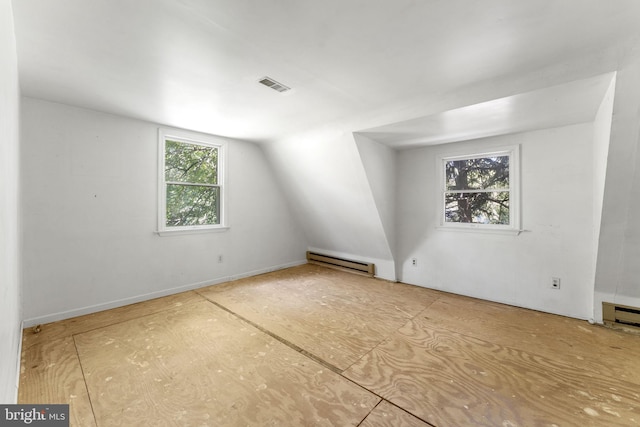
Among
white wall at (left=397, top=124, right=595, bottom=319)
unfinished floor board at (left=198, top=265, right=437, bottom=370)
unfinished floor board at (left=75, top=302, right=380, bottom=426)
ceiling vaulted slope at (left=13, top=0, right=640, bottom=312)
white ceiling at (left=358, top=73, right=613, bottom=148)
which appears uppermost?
ceiling vaulted slope at (left=13, top=0, right=640, bottom=312)

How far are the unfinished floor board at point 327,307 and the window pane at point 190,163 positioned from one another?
5.57 ft

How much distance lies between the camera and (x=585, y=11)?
4.70ft

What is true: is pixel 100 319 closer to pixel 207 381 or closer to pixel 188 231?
pixel 188 231

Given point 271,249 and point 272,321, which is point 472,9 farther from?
point 271,249

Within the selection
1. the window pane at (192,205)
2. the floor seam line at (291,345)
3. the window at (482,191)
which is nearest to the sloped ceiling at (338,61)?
the window at (482,191)

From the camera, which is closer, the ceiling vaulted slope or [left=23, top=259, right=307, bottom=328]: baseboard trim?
the ceiling vaulted slope

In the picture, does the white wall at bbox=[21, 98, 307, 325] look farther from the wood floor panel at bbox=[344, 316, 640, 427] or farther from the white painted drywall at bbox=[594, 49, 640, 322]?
the white painted drywall at bbox=[594, 49, 640, 322]

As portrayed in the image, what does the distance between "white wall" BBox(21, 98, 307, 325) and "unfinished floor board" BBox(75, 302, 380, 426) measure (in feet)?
2.37

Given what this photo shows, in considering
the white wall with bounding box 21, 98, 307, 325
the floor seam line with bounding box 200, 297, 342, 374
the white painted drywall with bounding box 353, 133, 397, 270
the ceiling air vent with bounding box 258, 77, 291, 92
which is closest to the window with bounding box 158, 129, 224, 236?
the white wall with bounding box 21, 98, 307, 325

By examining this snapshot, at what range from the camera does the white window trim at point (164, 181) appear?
3555 mm

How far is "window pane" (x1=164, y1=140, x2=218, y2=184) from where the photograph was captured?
372cm

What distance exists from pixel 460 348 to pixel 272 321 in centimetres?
185

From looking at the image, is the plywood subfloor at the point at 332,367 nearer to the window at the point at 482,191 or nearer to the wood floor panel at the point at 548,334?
the wood floor panel at the point at 548,334

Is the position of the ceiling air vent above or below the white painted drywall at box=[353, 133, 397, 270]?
above
